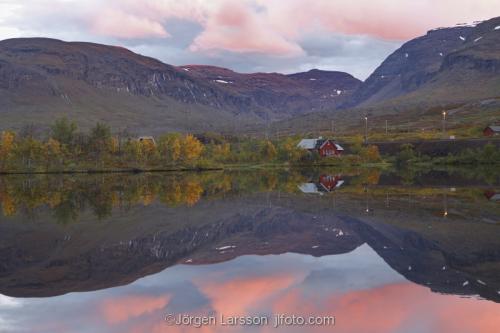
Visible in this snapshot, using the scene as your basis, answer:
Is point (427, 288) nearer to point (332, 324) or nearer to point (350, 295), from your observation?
point (350, 295)

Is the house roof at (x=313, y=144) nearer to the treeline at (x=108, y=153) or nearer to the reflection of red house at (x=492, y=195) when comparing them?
the treeline at (x=108, y=153)

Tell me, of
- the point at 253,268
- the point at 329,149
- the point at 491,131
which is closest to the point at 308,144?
the point at 329,149

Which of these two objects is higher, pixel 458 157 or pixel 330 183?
pixel 458 157

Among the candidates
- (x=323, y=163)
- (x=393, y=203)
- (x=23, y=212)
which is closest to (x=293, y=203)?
(x=393, y=203)

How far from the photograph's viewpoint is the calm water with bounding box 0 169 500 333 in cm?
1329

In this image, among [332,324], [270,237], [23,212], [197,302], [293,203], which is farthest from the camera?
[293,203]

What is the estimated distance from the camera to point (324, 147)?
118m

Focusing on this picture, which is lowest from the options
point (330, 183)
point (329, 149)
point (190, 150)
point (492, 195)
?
point (330, 183)

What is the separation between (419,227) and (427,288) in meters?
11.5

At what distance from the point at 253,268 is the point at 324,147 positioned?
101 m

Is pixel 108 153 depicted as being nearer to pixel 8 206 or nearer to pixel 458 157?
pixel 458 157

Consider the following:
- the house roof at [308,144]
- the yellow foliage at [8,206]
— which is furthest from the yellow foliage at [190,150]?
the yellow foliage at [8,206]

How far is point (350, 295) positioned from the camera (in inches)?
594

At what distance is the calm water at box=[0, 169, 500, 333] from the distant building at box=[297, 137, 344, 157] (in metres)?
80.0
